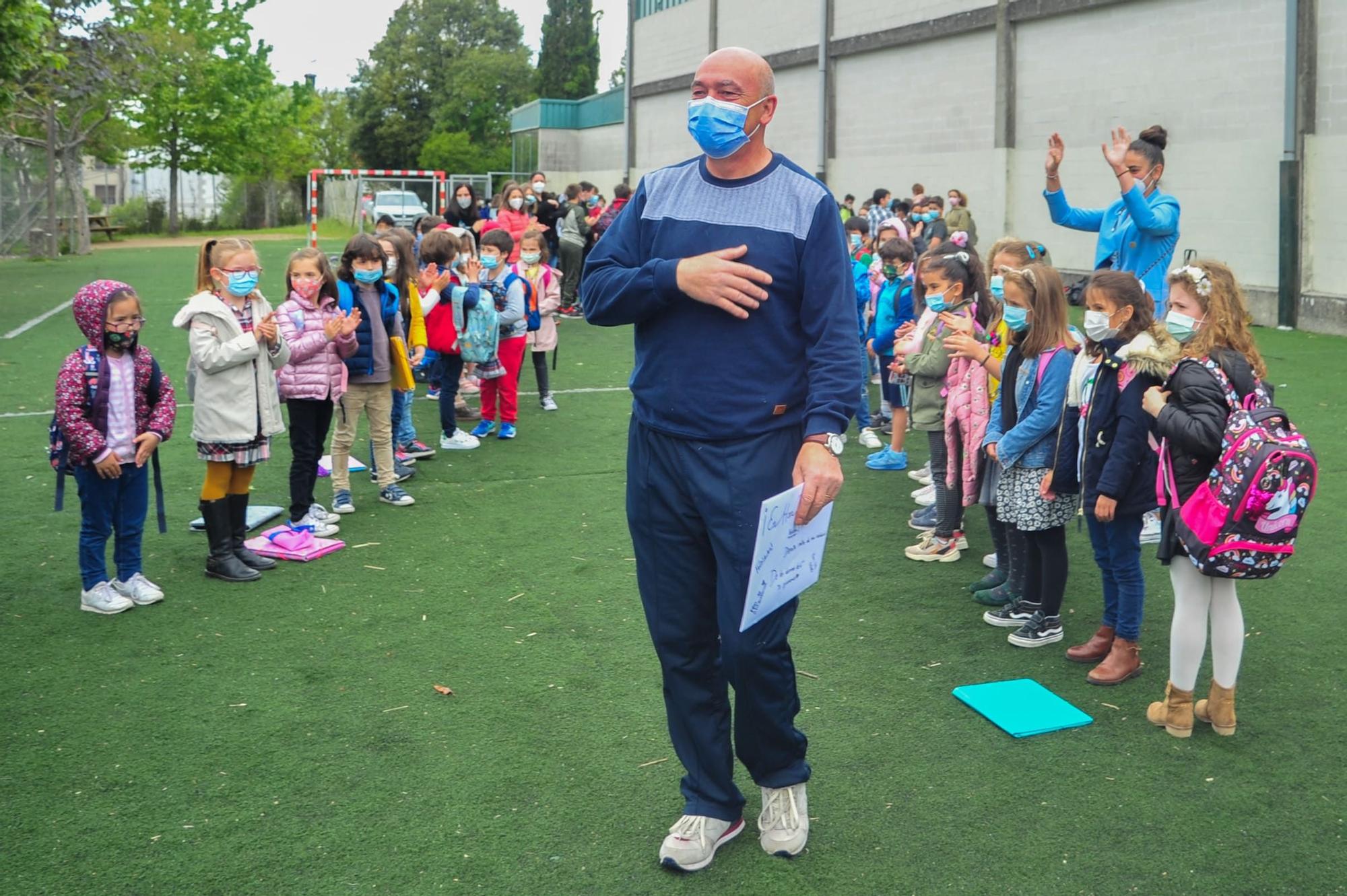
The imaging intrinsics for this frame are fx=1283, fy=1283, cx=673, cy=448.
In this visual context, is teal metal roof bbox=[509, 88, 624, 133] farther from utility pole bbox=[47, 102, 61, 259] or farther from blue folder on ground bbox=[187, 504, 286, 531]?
blue folder on ground bbox=[187, 504, 286, 531]

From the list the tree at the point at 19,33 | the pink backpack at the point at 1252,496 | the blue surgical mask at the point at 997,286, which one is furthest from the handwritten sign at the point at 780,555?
the tree at the point at 19,33

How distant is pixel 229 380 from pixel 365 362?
62.9 inches

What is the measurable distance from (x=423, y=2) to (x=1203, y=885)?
285ft

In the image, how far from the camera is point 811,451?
11.2ft

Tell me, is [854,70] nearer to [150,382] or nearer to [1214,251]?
[1214,251]

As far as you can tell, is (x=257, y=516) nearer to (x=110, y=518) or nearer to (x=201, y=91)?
(x=110, y=518)

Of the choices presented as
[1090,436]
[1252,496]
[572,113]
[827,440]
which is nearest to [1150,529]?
[1090,436]

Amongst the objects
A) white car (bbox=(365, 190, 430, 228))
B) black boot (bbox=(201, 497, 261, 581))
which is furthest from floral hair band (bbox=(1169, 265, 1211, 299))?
white car (bbox=(365, 190, 430, 228))

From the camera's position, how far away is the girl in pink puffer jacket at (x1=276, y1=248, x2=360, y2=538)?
7.09 m

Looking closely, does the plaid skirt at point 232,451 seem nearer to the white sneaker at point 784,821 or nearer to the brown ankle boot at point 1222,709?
the white sneaker at point 784,821

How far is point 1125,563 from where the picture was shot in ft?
16.9

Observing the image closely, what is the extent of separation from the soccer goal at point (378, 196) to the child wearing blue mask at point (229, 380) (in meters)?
22.3

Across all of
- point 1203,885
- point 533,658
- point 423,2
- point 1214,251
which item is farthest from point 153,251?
point 423,2

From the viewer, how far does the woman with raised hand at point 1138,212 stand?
698 cm
